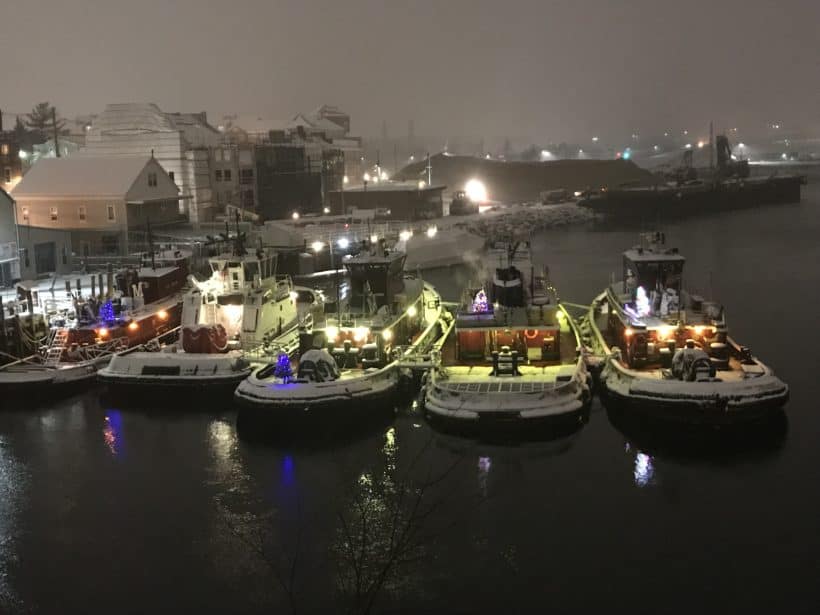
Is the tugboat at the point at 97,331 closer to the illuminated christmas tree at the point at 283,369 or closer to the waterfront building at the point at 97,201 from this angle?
the illuminated christmas tree at the point at 283,369

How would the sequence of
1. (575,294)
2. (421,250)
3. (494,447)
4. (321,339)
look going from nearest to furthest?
1. (494,447)
2. (321,339)
3. (575,294)
4. (421,250)

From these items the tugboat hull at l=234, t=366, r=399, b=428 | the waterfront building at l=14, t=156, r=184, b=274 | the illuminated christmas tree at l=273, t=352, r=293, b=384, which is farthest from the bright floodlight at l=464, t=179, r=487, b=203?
the tugboat hull at l=234, t=366, r=399, b=428

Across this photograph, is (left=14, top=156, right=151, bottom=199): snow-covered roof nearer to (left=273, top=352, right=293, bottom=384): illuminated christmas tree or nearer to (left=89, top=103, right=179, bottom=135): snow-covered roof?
(left=89, top=103, right=179, bottom=135): snow-covered roof

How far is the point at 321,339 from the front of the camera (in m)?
24.9

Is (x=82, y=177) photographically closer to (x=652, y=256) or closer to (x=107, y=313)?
(x=107, y=313)

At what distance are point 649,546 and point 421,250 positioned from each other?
37.9 m

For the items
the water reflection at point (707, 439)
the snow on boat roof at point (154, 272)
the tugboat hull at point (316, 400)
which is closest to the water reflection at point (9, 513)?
the tugboat hull at point (316, 400)

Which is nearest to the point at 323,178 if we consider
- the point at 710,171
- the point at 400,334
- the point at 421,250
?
the point at 421,250

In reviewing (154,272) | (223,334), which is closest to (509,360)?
(223,334)

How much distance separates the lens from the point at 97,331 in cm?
2806

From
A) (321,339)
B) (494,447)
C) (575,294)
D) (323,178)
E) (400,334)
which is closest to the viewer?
(494,447)

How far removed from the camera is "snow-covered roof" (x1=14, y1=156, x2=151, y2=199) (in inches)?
1972

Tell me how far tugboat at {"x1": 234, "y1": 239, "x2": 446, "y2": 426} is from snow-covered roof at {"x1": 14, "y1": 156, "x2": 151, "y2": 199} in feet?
88.9

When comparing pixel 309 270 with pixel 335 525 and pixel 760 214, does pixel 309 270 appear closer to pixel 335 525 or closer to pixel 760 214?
pixel 335 525
